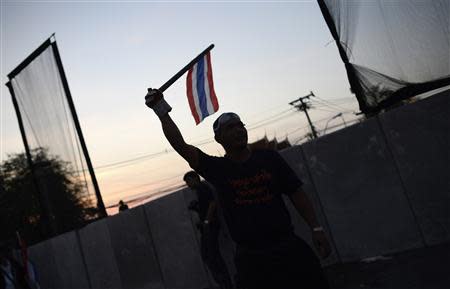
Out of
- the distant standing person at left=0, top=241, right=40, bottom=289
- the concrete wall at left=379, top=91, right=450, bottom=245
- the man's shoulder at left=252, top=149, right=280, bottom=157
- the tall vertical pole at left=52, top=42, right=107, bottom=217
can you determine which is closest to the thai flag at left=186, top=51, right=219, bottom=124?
the man's shoulder at left=252, top=149, right=280, bottom=157

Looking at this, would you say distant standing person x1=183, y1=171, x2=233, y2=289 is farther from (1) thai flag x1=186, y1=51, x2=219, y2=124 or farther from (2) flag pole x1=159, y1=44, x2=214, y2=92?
(2) flag pole x1=159, y1=44, x2=214, y2=92

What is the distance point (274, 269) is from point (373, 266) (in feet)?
11.0

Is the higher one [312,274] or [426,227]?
[312,274]

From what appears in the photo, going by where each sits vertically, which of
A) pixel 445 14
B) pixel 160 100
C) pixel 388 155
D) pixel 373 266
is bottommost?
pixel 373 266

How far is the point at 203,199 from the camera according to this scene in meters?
6.71

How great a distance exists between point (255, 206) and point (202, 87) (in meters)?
1.65

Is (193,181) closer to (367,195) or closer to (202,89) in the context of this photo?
(367,195)

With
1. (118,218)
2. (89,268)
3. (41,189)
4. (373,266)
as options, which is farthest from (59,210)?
(373,266)

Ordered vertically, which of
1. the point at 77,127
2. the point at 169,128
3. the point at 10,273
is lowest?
the point at 10,273

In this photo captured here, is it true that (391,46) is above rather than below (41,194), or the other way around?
below

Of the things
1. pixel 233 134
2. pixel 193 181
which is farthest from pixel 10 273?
pixel 233 134

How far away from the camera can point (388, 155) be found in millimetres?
5758

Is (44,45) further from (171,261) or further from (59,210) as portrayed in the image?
(171,261)

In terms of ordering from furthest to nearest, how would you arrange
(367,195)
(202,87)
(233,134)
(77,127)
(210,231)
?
(77,127) < (210,231) < (367,195) < (202,87) < (233,134)
